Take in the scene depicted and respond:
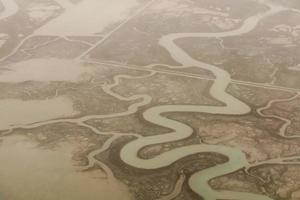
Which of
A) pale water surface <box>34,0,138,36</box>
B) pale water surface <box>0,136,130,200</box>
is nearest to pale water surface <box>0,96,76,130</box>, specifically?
pale water surface <box>0,136,130,200</box>

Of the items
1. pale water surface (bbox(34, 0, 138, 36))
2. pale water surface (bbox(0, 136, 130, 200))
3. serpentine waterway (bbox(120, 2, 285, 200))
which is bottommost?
pale water surface (bbox(0, 136, 130, 200))

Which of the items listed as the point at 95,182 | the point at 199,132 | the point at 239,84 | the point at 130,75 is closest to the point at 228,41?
the point at 239,84

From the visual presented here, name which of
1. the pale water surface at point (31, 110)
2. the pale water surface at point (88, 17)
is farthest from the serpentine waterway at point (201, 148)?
the pale water surface at point (88, 17)

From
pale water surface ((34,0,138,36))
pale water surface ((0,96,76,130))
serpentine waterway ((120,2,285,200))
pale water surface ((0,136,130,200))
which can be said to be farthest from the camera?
pale water surface ((34,0,138,36))

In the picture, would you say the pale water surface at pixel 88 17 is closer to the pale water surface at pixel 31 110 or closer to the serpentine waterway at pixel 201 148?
the serpentine waterway at pixel 201 148

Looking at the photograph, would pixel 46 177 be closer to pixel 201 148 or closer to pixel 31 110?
pixel 31 110

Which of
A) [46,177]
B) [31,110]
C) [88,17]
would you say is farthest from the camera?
[88,17]

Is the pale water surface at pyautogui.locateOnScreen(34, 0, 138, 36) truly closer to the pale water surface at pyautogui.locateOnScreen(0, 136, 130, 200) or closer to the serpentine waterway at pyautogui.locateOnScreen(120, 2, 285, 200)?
the serpentine waterway at pyautogui.locateOnScreen(120, 2, 285, 200)

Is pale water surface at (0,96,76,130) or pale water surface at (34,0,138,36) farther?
pale water surface at (34,0,138,36)

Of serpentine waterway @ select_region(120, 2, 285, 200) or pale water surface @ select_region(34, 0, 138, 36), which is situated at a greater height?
pale water surface @ select_region(34, 0, 138, 36)

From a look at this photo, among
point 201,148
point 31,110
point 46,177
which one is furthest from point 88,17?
point 46,177

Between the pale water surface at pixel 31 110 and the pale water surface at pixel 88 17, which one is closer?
the pale water surface at pixel 31 110
